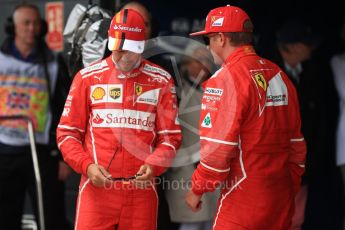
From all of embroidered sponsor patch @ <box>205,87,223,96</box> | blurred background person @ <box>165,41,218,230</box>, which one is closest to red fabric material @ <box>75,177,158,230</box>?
embroidered sponsor patch @ <box>205,87,223,96</box>

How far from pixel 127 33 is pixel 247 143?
883mm

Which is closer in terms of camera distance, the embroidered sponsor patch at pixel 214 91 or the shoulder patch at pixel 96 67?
the embroidered sponsor patch at pixel 214 91

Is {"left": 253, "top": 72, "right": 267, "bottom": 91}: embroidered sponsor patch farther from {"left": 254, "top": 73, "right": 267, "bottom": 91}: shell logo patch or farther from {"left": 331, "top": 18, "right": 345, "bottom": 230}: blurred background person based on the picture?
→ {"left": 331, "top": 18, "right": 345, "bottom": 230}: blurred background person

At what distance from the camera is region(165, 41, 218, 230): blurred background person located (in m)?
4.98

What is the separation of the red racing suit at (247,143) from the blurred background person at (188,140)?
1.07m

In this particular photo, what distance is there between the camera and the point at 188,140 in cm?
496

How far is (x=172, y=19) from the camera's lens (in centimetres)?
611

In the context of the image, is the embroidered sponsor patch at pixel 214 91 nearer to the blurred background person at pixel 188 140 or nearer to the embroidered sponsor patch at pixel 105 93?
the embroidered sponsor patch at pixel 105 93

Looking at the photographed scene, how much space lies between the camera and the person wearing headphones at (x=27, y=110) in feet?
17.3

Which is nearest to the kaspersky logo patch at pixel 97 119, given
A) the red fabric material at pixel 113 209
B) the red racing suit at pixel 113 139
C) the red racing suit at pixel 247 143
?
the red racing suit at pixel 113 139

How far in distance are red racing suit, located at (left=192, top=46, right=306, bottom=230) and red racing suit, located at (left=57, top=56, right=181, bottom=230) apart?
40cm

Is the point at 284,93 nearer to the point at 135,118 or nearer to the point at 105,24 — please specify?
the point at 135,118

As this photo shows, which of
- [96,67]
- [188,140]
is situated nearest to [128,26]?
[96,67]

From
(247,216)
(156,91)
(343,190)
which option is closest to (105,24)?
(156,91)
